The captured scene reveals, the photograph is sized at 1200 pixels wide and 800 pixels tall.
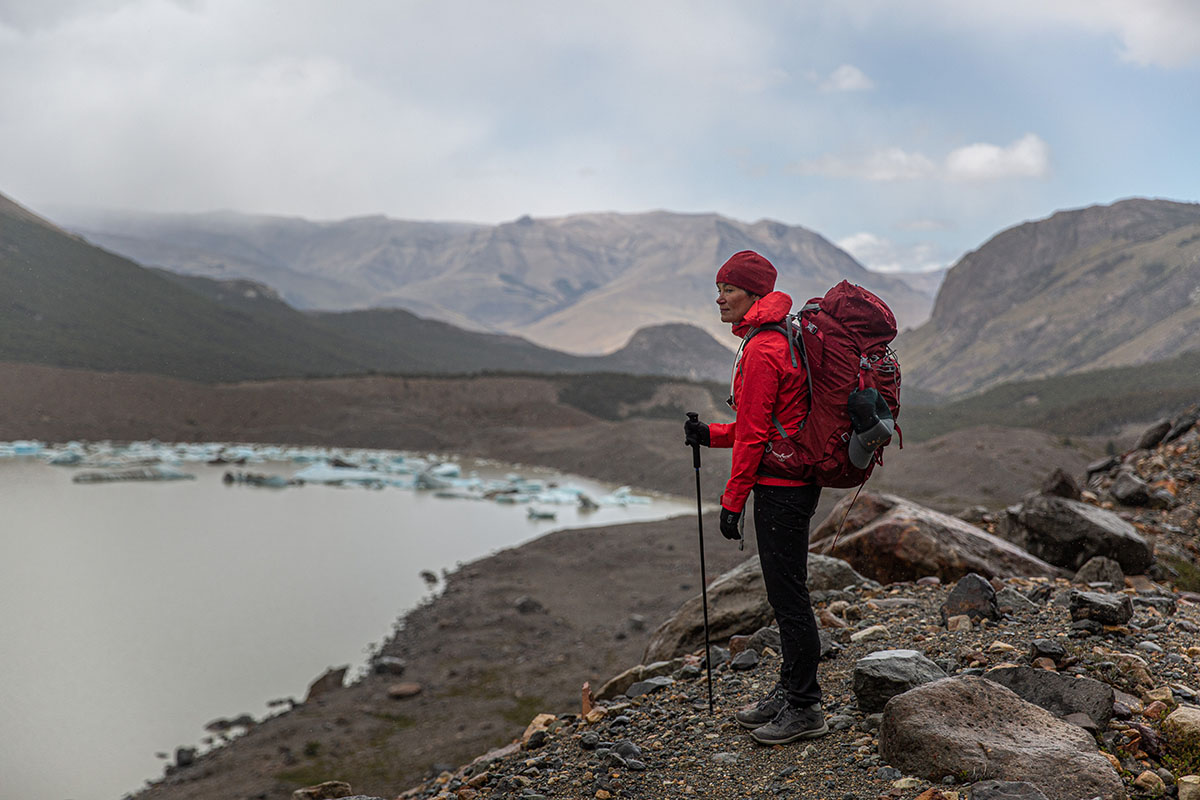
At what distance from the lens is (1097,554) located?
21.7 ft

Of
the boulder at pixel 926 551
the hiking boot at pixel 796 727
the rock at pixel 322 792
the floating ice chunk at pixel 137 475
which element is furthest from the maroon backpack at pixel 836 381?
the floating ice chunk at pixel 137 475

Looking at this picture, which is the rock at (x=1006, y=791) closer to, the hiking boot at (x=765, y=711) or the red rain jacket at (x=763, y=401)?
the hiking boot at (x=765, y=711)

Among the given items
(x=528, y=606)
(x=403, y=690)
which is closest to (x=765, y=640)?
(x=403, y=690)

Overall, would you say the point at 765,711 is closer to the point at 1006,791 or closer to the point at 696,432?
the point at 1006,791

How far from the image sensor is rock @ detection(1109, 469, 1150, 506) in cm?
919

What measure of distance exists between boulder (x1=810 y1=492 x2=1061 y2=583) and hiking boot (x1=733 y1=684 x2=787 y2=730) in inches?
103

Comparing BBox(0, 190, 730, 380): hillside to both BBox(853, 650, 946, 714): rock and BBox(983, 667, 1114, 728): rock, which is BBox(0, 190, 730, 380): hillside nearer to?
BBox(853, 650, 946, 714): rock

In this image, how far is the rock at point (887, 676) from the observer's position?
3523 mm

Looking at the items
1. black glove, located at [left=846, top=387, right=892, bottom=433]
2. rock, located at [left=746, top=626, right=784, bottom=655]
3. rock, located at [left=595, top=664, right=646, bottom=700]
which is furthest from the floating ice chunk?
black glove, located at [left=846, top=387, right=892, bottom=433]

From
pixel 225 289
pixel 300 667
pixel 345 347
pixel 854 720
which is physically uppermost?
pixel 225 289

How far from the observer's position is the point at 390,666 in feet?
38.1

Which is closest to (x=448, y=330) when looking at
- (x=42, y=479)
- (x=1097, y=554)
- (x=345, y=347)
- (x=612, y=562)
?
(x=345, y=347)

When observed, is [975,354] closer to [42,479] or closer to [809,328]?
[42,479]

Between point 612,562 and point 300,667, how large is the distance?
7.43 metres
